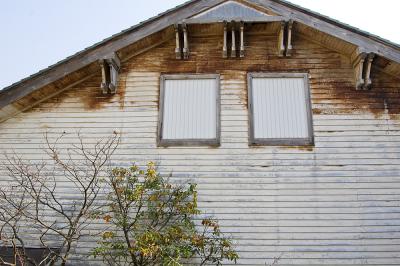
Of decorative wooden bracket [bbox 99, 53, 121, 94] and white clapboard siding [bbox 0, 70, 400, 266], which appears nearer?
white clapboard siding [bbox 0, 70, 400, 266]

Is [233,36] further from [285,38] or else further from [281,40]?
[285,38]

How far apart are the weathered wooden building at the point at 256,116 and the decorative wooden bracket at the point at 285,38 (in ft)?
0.08

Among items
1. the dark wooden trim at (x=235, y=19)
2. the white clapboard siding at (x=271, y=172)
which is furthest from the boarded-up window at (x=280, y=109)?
the dark wooden trim at (x=235, y=19)

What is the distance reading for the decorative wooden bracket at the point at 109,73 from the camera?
10.4m

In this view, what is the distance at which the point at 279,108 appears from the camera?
1022 centimetres

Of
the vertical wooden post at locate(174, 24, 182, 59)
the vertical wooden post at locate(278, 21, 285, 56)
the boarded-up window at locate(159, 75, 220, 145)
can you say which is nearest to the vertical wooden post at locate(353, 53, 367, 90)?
the vertical wooden post at locate(278, 21, 285, 56)

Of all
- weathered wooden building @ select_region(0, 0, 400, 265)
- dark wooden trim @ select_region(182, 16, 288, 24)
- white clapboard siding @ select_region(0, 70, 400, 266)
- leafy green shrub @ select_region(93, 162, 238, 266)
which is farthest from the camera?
dark wooden trim @ select_region(182, 16, 288, 24)

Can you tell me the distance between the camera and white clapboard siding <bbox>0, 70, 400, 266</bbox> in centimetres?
892

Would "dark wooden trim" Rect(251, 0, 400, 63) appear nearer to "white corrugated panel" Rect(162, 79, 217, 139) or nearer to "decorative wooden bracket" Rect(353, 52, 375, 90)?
"decorative wooden bracket" Rect(353, 52, 375, 90)

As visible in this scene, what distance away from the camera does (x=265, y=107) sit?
33.6 ft

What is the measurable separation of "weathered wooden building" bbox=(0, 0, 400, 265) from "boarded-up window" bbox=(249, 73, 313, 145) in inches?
1.0

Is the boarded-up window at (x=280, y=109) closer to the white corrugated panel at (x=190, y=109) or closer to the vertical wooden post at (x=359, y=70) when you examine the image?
the white corrugated panel at (x=190, y=109)

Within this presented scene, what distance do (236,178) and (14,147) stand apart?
4.98 m

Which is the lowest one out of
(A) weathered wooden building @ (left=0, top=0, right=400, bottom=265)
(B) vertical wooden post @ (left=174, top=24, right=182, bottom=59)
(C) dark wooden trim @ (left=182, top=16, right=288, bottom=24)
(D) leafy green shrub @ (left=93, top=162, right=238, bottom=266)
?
(D) leafy green shrub @ (left=93, top=162, right=238, bottom=266)
